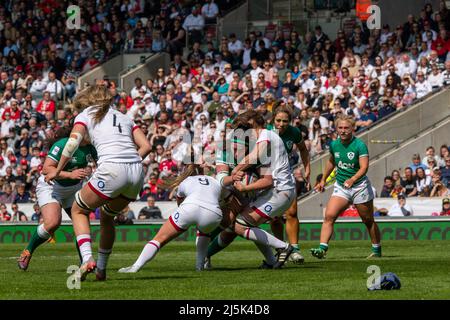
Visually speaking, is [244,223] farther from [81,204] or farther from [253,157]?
[81,204]

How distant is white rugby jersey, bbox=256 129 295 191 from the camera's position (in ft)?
47.6

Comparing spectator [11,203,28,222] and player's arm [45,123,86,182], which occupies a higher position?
player's arm [45,123,86,182]

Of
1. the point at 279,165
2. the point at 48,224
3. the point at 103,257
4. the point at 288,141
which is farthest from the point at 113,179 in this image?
the point at 288,141

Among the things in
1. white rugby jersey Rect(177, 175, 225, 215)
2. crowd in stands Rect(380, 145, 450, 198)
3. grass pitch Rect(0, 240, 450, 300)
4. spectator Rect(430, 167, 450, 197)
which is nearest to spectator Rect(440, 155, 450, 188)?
crowd in stands Rect(380, 145, 450, 198)

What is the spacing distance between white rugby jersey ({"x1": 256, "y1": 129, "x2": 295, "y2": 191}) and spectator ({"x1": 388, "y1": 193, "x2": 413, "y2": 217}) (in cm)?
1074

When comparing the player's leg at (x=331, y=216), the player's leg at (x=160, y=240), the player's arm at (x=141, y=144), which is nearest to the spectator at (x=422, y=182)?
the player's leg at (x=331, y=216)

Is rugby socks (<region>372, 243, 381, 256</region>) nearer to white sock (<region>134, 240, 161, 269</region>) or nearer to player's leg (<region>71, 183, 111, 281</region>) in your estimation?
white sock (<region>134, 240, 161, 269</region>)

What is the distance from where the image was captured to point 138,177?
481 inches

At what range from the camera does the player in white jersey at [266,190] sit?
46.0ft

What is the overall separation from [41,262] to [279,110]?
14.0 ft

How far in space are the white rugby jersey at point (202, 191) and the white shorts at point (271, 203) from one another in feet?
3.13

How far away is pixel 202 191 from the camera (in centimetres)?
1334
